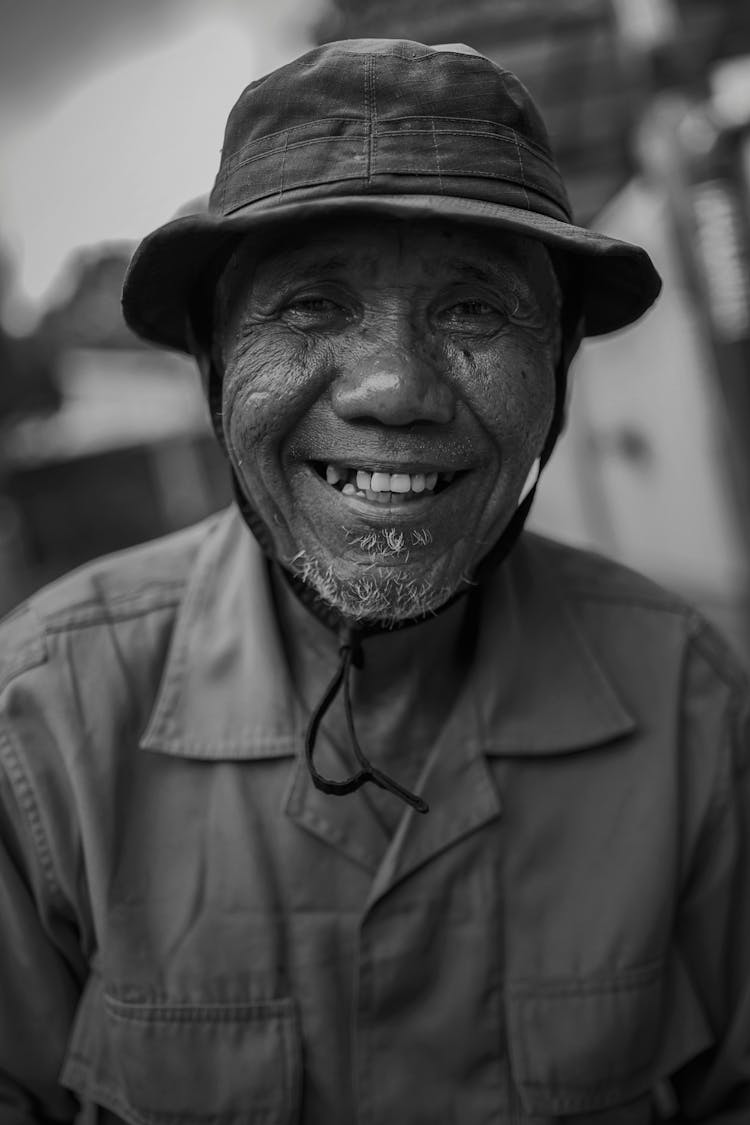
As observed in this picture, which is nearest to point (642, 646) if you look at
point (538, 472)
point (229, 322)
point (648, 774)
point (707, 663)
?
point (707, 663)

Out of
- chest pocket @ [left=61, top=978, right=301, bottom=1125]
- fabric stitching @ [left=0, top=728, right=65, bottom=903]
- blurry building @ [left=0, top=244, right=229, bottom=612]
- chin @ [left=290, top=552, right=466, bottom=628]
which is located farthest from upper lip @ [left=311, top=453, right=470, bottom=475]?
blurry building @ [left=0, top=244, right=229, bottom=612]

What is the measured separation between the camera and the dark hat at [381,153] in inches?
53.5

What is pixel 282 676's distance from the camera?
1683 mm

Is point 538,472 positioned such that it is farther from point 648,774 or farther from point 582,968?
point 582,968

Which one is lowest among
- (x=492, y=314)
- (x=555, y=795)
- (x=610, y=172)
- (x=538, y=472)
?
(x=555, y=795)

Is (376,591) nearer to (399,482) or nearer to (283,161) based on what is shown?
(399,482)

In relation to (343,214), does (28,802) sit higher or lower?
lower

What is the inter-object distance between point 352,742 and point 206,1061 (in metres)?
0.62

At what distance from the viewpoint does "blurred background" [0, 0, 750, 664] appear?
2447 mm

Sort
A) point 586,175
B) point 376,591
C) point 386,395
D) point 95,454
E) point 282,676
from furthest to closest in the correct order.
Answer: point 95,454 → point 586,175 → point 282,676 → point 376,591 → point 386,395

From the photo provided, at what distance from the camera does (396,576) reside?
57.5 inches

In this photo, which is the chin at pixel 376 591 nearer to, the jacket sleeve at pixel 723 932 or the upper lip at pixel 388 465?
the upper lip at pixel 388 465

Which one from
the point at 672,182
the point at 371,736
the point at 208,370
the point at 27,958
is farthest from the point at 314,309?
the point at 672,182

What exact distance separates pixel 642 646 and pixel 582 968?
0.64 meters
